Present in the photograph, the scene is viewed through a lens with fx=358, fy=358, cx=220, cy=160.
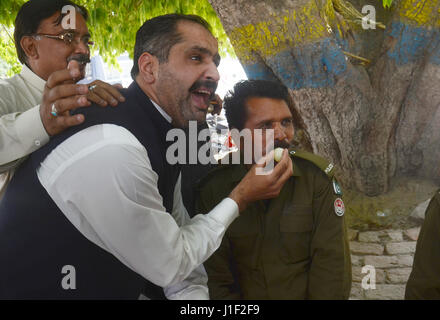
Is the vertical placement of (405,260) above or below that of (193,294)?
below

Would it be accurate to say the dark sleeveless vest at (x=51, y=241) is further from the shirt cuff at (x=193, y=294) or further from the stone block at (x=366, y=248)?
the stone block at (x=366, y=248)

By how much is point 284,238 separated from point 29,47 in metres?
1.55

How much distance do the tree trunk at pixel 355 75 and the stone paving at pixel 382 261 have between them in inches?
20.3

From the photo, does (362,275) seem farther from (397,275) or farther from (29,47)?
(29,47)

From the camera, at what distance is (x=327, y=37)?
2684 mm

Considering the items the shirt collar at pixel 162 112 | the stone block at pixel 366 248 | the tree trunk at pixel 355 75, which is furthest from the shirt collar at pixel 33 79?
the stone block at pixel 366 248

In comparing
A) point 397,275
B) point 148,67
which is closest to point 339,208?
point 148,67

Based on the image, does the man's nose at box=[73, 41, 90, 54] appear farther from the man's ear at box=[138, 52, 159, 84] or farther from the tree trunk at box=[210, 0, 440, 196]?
the tree trunk at box=[210, 0, 440, 196]

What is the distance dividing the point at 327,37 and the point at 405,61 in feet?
3.28

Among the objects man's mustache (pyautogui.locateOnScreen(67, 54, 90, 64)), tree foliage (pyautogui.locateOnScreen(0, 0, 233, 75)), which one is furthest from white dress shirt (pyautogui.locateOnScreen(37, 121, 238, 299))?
tree foliage (pyautogui.locateOnScreen(0, 0, 233, 75))

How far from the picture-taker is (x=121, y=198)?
104 centimetres

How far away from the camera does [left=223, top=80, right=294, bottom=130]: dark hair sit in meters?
1.68
